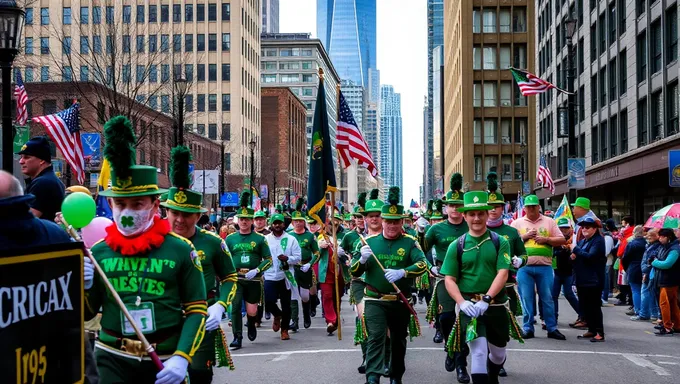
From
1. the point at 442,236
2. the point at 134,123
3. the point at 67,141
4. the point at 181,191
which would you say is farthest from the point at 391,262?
the point at 134,123

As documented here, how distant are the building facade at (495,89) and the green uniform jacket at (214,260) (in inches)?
2673

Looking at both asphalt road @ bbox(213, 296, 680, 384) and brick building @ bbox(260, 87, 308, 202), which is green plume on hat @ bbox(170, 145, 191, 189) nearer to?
asphalt road @ bbox(213, 296, 680, 384)

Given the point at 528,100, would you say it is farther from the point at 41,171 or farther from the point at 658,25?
the point at 41,171

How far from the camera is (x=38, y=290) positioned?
3.60 m

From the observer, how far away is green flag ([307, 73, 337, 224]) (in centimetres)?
1256

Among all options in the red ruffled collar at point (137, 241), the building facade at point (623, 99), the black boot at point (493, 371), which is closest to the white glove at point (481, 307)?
the black boot at point (493, 371)

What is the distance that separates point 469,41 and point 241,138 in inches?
1106

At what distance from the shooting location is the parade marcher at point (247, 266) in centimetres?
1282

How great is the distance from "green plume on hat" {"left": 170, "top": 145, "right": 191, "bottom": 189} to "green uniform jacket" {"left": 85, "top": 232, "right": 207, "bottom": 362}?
1.60 meters

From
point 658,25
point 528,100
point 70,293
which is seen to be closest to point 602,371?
point 70,293

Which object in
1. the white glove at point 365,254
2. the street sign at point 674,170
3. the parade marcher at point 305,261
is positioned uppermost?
the street sign at point 674,170

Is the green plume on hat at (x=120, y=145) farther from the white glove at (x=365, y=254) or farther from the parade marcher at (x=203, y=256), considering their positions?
the white glove at (x=365, y=254)

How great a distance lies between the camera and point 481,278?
8.25 m

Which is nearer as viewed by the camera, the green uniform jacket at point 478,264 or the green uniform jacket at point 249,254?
the green uniform jacket at point 478,264
